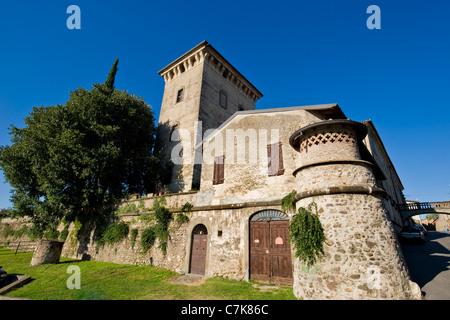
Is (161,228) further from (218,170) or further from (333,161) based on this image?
(333,161)

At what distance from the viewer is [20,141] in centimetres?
1656

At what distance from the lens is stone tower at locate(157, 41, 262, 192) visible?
18375 mm

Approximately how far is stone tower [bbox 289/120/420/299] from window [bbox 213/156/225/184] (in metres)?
4.95

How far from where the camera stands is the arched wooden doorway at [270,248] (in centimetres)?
858

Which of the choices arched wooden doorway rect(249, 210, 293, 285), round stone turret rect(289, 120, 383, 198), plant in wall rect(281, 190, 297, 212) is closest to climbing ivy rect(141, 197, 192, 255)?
arched wooden doorway rect(249, 210, 293, 285)

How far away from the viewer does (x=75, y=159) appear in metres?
14.7

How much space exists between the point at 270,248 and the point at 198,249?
3990 mm

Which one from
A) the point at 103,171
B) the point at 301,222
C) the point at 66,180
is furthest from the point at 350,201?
the point at 66,180

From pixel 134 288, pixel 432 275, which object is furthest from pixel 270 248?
pixel 432 275

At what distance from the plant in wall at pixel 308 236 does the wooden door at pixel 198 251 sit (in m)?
5.30

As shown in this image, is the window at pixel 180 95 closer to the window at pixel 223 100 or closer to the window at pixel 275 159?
the window at pixel 223 100

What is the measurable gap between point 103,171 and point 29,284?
7.36 m

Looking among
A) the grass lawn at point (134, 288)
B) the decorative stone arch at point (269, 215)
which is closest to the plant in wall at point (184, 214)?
the grass lawn at point (134, 288)

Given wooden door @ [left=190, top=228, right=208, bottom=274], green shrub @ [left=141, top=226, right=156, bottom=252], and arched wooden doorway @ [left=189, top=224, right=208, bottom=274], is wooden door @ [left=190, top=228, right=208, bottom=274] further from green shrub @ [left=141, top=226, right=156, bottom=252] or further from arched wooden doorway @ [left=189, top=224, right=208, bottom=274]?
green shrub @ [left=141, top=226, right=156, bottom=252]
